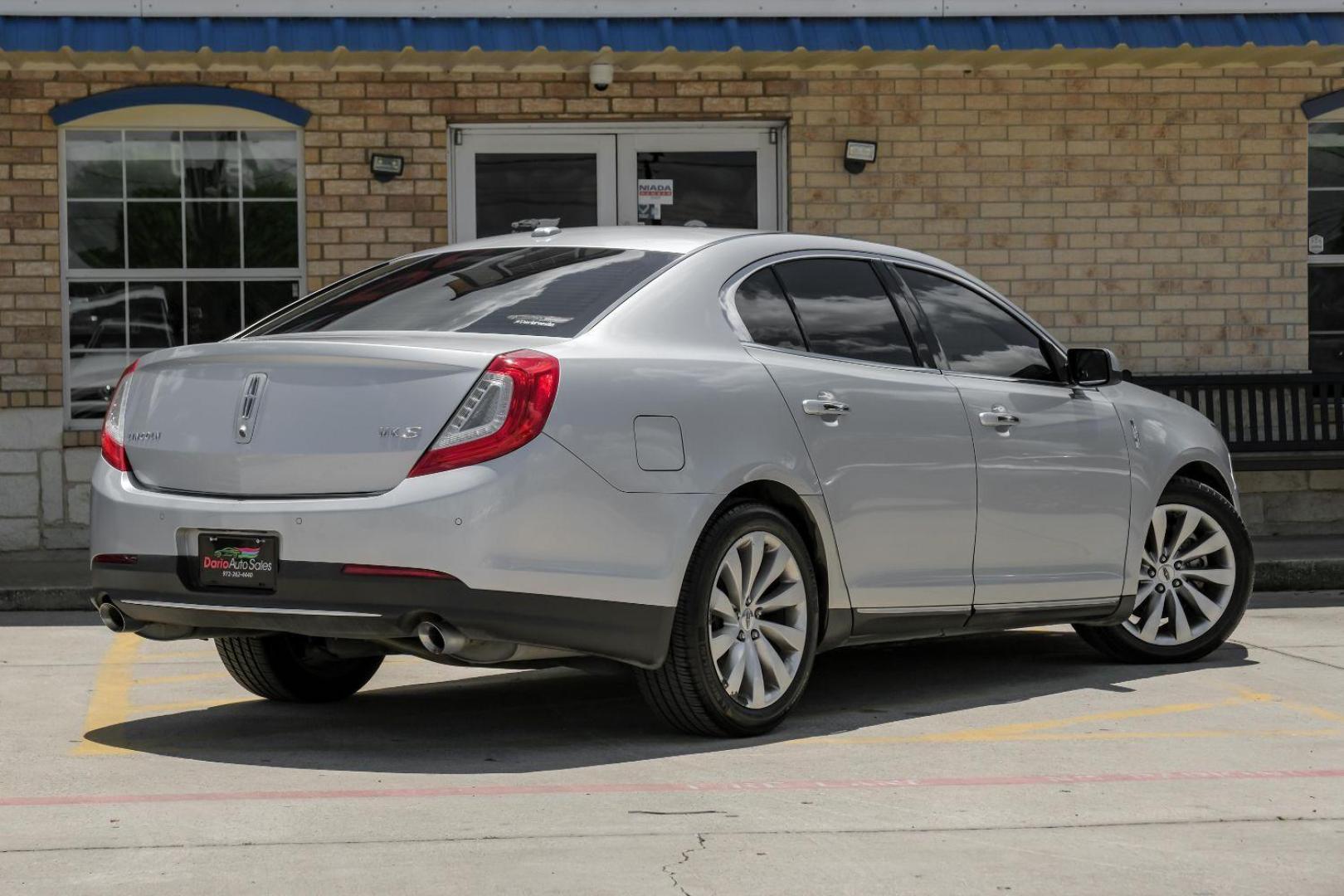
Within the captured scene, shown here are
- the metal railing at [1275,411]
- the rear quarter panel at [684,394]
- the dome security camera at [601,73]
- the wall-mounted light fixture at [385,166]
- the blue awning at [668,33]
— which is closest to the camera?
the rear quarter panel at [684,394]

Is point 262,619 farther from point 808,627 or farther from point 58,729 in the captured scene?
point 808,627

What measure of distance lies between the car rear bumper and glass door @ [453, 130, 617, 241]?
7555mm

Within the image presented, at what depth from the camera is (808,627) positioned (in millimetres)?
6715

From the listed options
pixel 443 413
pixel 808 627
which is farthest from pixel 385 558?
pixel 808 627

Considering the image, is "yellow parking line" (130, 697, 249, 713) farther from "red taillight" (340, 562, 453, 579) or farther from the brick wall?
the brick wall

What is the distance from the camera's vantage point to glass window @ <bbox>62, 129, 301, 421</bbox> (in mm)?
13258

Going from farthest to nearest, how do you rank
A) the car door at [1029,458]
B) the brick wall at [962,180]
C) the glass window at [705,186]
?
the glass window at [705,186], the brick wall at [962,180], the car door at [1029,458]

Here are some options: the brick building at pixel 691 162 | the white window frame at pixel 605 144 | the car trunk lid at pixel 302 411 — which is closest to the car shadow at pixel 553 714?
the car trunk lid at pixel 302 411

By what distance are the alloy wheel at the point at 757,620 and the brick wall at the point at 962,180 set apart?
7.11 m

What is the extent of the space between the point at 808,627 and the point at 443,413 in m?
1.53

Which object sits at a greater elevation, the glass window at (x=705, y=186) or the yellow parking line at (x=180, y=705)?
the glass window at (x=705, y=186)

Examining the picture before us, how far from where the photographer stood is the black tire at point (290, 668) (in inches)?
284

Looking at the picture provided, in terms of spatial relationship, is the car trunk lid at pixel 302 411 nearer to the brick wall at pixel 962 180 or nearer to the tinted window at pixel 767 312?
the tinted window at pixel 767 312

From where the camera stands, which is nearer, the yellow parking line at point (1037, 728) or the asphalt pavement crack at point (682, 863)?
the asphalt pavement crack at point (682, 863)
